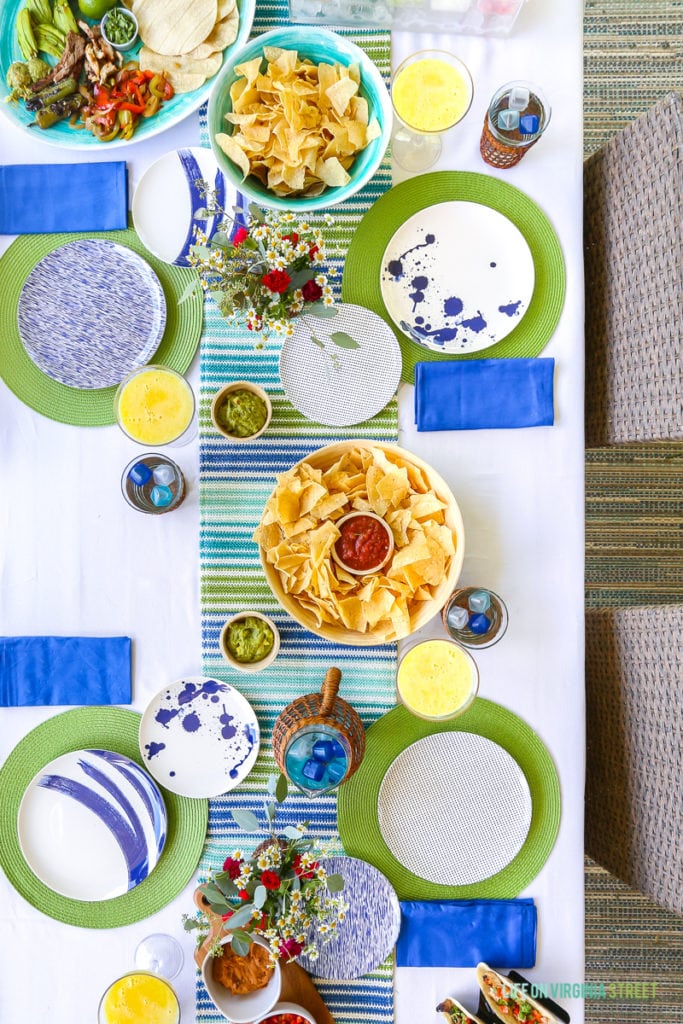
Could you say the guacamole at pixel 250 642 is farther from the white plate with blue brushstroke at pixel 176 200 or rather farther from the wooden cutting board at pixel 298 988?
the white plate with blue brushstroke at pixel 176 200

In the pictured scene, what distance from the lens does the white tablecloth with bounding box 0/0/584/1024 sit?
1257 mm

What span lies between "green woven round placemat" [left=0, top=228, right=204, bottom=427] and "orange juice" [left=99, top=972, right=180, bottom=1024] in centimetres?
88

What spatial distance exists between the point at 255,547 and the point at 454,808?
0.54 meters

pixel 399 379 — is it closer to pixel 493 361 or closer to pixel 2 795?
pixel 493 361

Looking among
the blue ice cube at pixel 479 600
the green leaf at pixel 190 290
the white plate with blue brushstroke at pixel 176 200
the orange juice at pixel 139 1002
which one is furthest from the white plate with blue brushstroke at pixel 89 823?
the white plate with blue brushstroke at pixel 176 200

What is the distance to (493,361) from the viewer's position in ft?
4.14

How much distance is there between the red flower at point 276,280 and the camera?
3.60 ft

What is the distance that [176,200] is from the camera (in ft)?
4.16

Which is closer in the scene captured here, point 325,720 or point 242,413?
point 325,720

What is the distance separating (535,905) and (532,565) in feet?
1.83

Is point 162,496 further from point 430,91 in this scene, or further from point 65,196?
point 430,91

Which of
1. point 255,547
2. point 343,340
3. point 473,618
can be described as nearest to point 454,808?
point 473,618

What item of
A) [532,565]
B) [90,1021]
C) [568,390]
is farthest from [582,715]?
[90,1021]

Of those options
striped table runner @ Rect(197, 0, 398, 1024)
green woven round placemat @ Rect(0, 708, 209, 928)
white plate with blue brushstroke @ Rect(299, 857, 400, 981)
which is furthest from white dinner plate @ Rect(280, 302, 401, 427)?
white plate with blue brushstroke @ Rect(299, 857, 400, 981)
